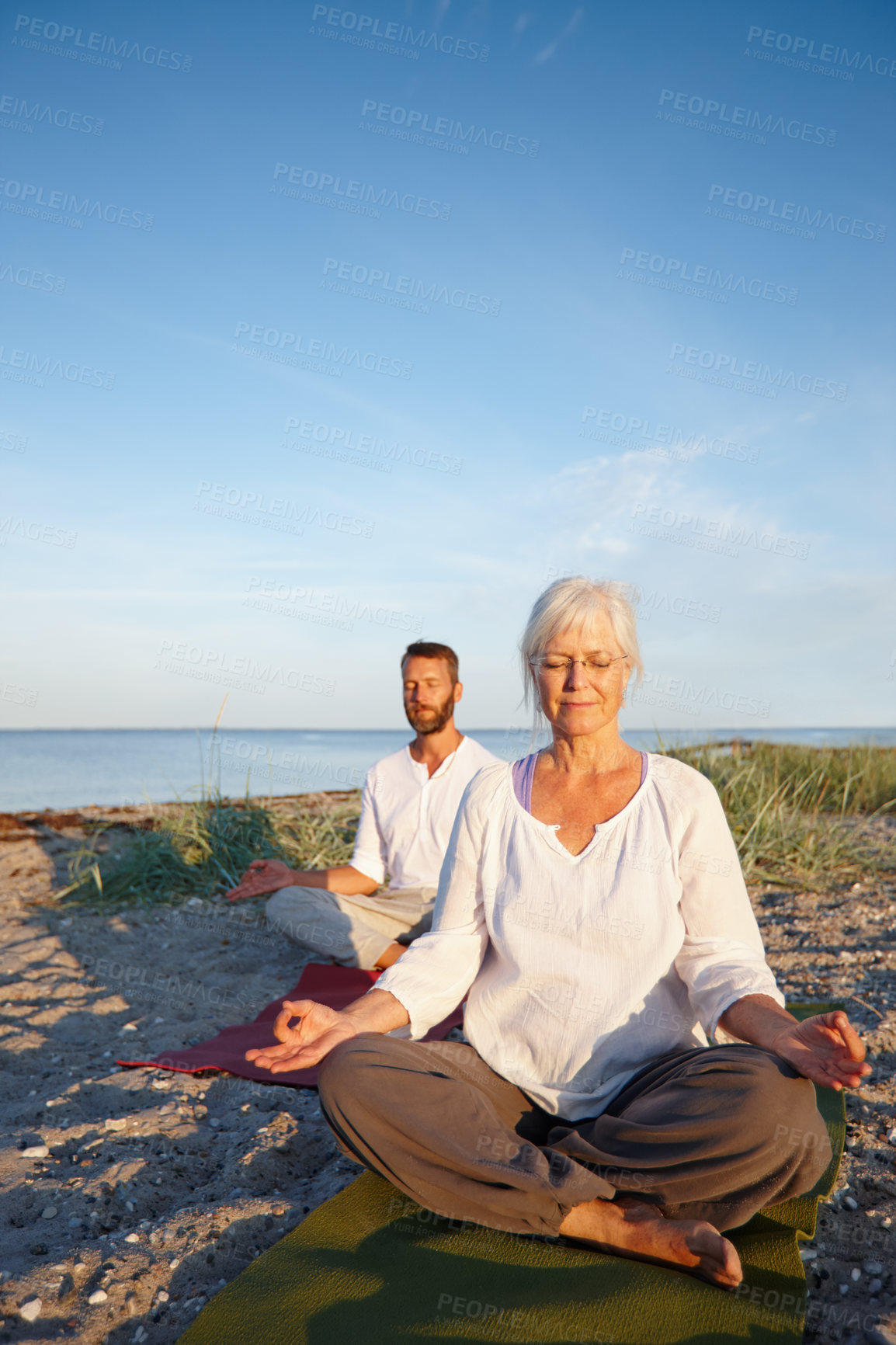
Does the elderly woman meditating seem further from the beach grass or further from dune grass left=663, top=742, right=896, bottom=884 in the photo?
the beach grass

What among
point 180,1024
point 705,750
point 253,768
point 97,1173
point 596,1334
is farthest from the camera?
point 705,750

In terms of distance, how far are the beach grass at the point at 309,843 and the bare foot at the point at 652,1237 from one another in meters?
3.86

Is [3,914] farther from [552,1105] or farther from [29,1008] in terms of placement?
[552,1105]

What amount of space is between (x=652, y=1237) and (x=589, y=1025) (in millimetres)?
428

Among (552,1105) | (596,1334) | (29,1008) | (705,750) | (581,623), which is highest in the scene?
(581,623)

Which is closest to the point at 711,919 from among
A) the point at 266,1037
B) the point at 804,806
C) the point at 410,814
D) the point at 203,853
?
the point at 266,1037

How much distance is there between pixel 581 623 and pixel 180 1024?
8.85 feet

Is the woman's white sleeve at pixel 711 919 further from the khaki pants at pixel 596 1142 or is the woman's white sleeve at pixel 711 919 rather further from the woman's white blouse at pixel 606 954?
the khaki pants at pixel 596 1142

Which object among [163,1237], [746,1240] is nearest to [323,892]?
[163,1237]

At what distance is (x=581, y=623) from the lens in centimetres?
200

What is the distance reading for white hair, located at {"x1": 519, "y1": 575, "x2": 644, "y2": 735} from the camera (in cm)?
202

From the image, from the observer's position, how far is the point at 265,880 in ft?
13.4

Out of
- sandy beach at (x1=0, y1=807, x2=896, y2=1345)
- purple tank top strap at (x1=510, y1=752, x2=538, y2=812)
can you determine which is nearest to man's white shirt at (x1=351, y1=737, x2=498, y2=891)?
sandy beach at (x1=0, y1=807, x2=896, y2=1345)

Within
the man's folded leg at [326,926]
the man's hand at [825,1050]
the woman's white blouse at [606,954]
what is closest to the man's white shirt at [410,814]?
the man's folded leg at [326,926]
